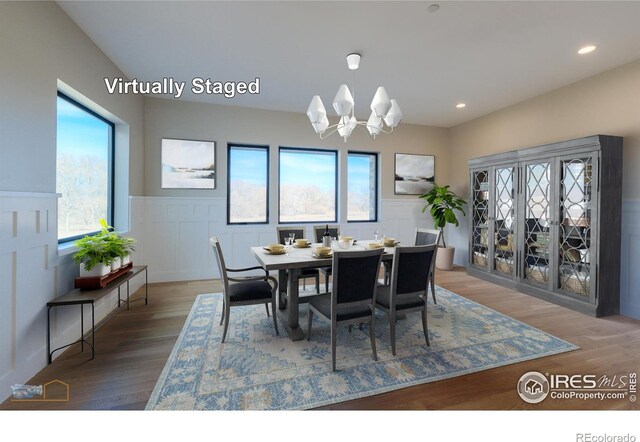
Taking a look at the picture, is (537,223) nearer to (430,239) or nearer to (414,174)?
(430,239)

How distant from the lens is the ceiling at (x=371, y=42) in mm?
2289

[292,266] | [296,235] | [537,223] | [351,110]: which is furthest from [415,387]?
[537,223]

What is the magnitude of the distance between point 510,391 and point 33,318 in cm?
328

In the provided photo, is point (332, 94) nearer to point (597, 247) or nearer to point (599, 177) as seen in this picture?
point (599, 177)

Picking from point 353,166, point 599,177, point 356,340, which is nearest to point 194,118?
point 353,166

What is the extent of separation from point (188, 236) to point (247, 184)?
1238 mm

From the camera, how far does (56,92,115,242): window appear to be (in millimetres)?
2564

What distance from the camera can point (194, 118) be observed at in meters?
4.39

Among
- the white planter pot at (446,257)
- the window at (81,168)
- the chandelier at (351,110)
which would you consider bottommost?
the white planter pot at (446,257)

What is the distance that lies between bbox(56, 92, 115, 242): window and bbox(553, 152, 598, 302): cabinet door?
5.25 m

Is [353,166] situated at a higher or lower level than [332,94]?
lower

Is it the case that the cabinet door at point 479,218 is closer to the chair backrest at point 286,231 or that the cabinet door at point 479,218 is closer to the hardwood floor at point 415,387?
the hardwood floor at point 415,387

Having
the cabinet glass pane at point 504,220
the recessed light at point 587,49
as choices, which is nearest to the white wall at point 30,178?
the recessed light at point 587,49

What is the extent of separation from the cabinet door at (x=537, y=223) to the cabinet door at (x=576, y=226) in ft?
0.31
